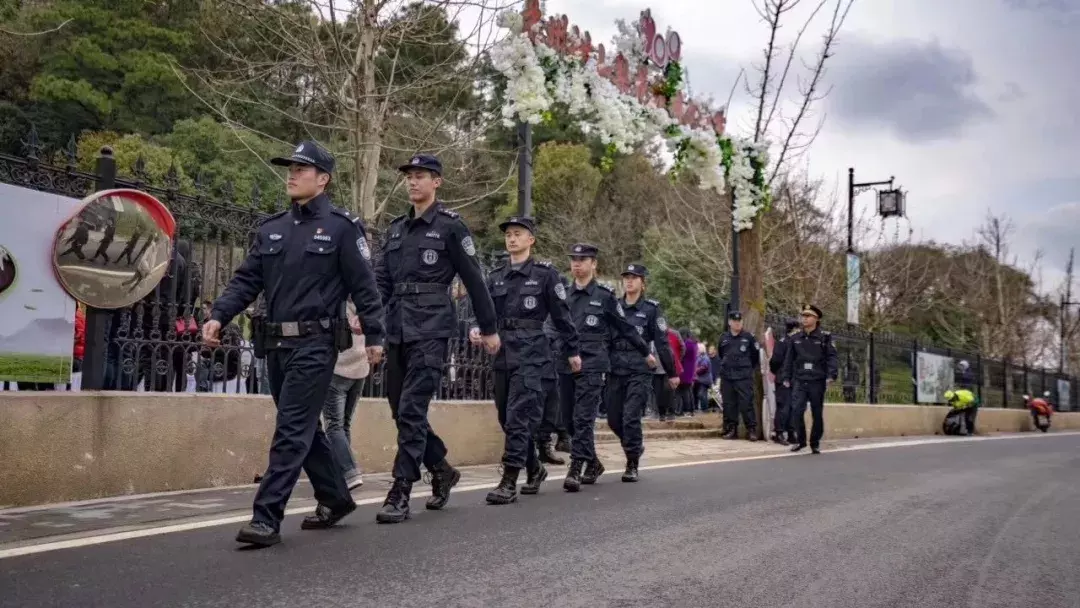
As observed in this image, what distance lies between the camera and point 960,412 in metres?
22.5

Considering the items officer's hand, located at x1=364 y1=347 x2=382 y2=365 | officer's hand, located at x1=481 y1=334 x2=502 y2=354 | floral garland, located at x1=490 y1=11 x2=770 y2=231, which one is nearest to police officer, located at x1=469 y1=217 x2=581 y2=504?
officer's hand, located at x1=481 y1=334 x2=502 y2=354

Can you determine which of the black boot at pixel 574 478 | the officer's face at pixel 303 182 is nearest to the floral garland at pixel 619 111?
the black boot at pixel 574 478

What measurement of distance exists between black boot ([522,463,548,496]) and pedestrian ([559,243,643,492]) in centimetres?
55

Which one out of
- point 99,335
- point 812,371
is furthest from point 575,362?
point 812,371

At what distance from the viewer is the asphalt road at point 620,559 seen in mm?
4020

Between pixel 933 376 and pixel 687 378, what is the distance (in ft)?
30.0

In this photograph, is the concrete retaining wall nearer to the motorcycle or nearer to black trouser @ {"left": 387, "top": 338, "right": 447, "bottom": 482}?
black trouser @ {"left": 387, "top": 338, "right": 447, "bottom": 482}

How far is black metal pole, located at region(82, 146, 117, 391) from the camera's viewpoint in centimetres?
703

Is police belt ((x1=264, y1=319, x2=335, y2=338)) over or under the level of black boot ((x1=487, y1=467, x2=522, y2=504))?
over

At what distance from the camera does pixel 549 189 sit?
127 ft

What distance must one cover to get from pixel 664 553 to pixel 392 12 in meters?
9.60

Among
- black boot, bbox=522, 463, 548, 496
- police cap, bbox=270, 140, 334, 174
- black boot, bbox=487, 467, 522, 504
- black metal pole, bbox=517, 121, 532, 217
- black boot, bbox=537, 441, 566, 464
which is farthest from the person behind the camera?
black metal pole, bbox=517, 121, 532, 217

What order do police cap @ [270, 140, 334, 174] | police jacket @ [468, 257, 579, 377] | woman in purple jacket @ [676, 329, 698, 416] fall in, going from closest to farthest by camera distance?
police cap @ [270, 140, 334, 174]
police jacket @ [468, 257, 579, 377]
woman in purple jacket @ [676, 329, 698, 416]

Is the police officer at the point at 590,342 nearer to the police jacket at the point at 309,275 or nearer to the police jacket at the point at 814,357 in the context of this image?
the police jacket at the point at 309,275
